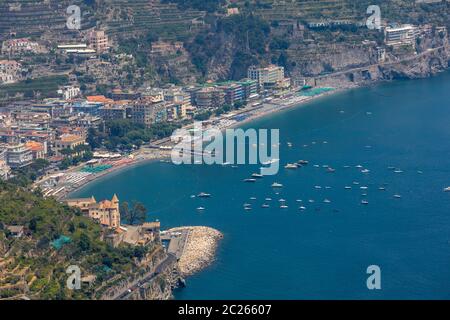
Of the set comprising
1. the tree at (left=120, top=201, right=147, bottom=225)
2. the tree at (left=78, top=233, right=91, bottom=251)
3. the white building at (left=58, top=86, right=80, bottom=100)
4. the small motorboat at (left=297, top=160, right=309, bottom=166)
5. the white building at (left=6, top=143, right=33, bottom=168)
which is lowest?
the small motorboat at (left=297, top=160, right=309, bottom=166)

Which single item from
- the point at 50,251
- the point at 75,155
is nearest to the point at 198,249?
the point at 50,251

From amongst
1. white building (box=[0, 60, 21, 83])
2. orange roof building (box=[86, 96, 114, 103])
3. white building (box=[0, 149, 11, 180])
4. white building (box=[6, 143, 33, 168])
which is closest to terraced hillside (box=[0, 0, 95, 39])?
white building (box=[0, 60, 21, 83])

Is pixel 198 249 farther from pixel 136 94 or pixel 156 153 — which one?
pixel 136 94

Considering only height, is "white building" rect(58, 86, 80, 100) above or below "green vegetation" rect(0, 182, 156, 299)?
below

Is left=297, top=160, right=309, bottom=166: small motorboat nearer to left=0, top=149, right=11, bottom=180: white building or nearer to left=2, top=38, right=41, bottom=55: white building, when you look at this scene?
left=0, top=149, right=11, bottom=180: white building

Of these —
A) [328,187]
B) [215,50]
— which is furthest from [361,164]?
[215,50]

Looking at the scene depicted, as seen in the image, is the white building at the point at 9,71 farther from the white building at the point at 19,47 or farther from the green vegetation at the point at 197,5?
the green vegetation at the point at 197,5
